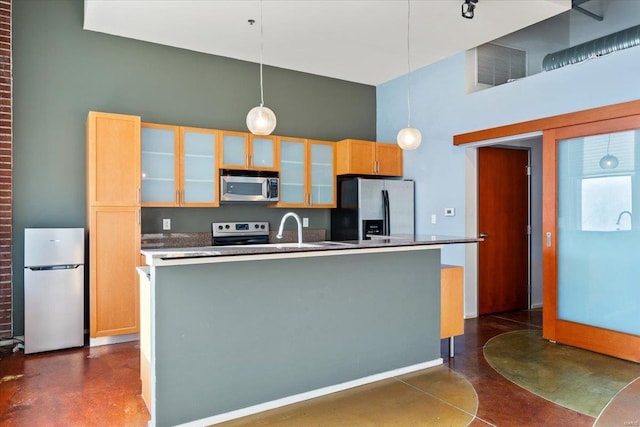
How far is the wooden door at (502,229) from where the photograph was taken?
518 centimetres

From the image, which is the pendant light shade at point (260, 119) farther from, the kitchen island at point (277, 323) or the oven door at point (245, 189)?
the oven door at point (245, 189)

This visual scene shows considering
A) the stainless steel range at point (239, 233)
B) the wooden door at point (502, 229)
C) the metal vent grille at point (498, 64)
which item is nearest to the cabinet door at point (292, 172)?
the stainless steel range at point (239, 233)

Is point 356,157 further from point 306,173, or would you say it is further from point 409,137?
point 409,137

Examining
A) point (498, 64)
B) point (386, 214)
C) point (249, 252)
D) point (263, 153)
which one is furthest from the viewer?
point (386, 214)

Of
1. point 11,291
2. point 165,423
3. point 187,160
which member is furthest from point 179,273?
point 11,291

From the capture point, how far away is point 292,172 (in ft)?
17.4

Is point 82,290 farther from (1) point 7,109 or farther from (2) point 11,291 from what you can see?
(1) point 7,109

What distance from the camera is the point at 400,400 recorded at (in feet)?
9.46

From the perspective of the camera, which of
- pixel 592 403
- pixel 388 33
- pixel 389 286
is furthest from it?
pixel 388 33

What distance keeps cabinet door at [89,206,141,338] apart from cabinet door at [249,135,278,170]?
1.43 meters

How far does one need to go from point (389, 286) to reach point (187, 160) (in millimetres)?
2622

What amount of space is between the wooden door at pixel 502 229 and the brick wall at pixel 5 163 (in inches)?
197

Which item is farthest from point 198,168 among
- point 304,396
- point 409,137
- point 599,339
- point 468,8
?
point 599,339

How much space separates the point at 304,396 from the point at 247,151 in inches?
115
